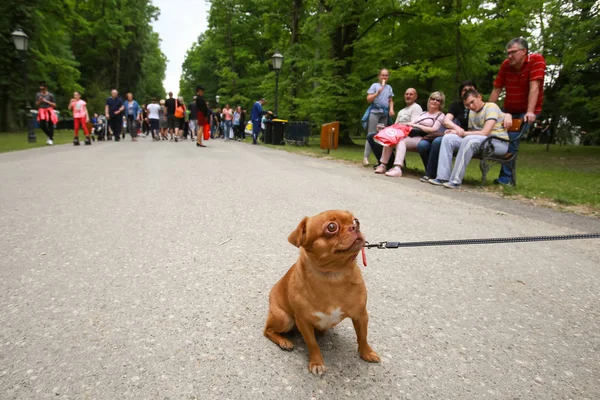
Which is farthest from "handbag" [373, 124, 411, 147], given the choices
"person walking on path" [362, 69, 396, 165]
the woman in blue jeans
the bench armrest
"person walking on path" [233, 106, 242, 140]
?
"person walking on path" [233, 106, 242, 140]

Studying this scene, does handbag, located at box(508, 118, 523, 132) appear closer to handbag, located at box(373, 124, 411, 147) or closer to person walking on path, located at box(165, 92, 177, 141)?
handbag, located at box(373, 124, 411, 147)

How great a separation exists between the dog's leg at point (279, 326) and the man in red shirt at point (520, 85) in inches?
253

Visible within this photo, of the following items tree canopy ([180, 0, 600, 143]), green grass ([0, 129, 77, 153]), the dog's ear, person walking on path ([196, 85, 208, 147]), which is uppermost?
tree canopy ([180, 0, 600, 143])

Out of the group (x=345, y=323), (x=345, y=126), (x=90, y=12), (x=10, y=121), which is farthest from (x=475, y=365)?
(x=90, y=12)

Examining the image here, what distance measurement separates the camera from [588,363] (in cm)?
194

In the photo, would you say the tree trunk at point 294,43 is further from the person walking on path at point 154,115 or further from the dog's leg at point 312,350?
the dog's leg at point 312,350

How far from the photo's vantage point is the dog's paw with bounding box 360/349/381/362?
6.17 feet

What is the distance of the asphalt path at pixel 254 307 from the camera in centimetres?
173

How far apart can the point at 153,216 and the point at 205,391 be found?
127 inches

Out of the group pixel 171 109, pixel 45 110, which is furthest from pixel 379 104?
pixel 45 110

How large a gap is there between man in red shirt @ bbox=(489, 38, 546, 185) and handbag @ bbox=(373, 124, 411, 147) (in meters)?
1.85

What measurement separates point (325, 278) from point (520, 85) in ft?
23.0

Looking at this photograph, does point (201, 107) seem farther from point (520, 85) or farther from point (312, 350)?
point (312, 350)

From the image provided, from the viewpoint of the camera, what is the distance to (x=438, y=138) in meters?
7.27
